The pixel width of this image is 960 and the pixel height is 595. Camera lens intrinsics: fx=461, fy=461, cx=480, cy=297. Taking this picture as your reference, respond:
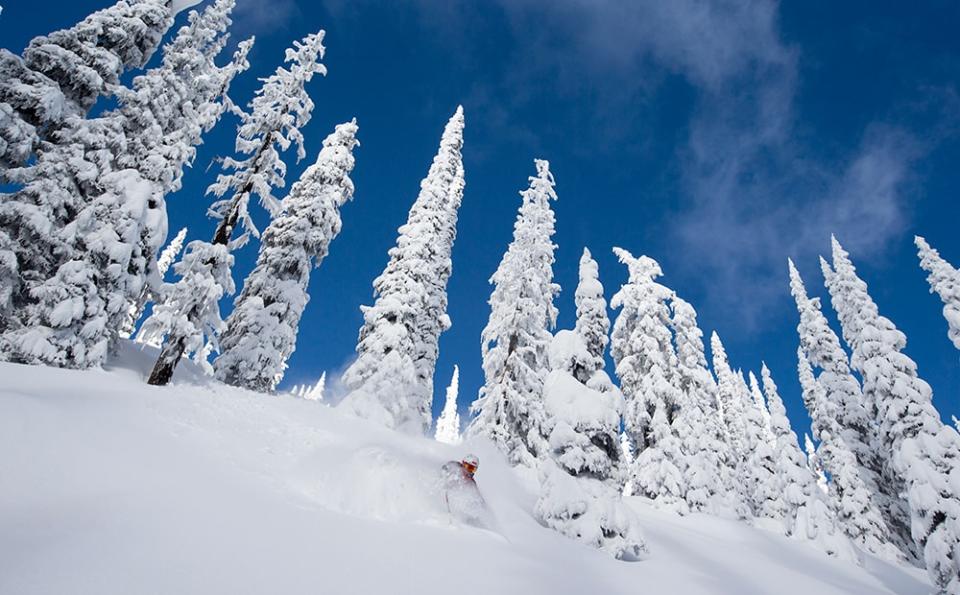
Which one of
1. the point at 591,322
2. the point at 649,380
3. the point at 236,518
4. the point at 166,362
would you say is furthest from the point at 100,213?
the point at 649,380

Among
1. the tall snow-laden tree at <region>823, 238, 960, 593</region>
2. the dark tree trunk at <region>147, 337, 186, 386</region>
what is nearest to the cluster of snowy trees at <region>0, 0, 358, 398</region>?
the dark tree trunk at <region>147, 337, 186, 386</region>

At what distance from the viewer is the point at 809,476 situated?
26141 millimetres

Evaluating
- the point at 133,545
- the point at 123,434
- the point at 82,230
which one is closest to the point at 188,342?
the point at 82,230

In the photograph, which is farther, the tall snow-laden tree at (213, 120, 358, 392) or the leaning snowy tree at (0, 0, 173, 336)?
the tall snow-laden tree at (213, 120, 358, 392)

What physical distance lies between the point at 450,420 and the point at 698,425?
81356mm

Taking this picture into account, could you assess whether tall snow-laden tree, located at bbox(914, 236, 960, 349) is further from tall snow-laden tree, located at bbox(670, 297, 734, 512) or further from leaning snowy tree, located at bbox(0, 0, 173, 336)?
leaning snowy tree, located at bbox(0, 0, 173, 336)

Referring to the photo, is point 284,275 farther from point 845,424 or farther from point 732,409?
point 732,409

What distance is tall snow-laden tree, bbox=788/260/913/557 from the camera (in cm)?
2702

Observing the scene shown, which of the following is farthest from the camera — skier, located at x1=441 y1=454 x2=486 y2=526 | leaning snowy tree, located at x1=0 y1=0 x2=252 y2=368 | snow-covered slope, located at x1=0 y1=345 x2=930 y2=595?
leaning snowy tree, located at x1=0 y1=0 x2=252 y2=368

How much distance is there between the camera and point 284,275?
21.3m

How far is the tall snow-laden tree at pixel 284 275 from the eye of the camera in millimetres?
19734

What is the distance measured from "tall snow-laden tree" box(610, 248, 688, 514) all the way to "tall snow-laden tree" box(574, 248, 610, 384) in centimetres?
693

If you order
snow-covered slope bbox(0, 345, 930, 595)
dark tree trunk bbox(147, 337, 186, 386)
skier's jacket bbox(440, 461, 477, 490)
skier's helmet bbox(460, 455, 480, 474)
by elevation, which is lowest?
snow-covered slope bbox(0, 345, 930, 595)

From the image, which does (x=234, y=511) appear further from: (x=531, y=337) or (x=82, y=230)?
(x=531, y=337)
